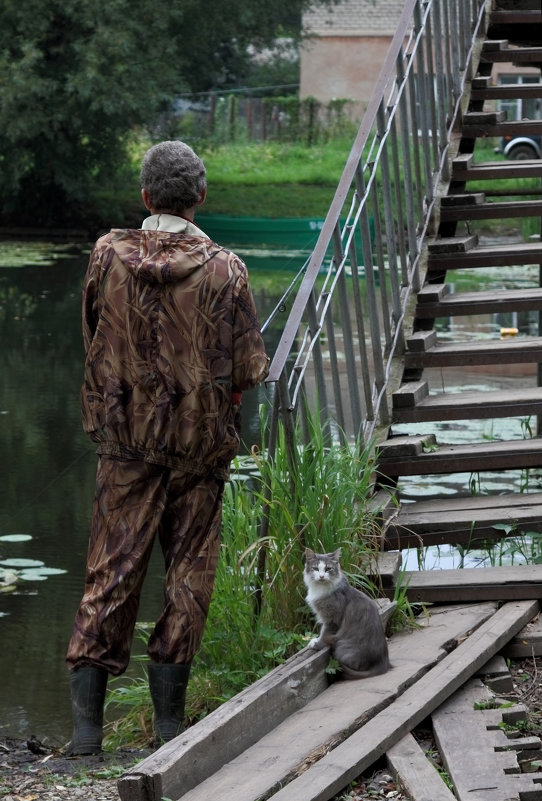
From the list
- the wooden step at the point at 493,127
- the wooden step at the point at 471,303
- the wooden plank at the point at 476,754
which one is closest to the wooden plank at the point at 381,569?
the wooden plank at the point at 476,754

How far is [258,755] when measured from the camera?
338cm

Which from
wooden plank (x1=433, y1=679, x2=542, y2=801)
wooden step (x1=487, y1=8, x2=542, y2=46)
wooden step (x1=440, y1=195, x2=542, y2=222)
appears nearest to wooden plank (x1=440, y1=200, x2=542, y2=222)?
wooden step (x1=440, y1=195, x2=542, y2=222)

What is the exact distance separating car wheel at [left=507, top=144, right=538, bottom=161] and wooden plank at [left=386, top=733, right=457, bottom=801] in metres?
25.9

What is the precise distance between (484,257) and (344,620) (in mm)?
3116

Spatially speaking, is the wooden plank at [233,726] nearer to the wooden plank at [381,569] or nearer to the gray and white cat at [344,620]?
the gray and white cat at [344,620]

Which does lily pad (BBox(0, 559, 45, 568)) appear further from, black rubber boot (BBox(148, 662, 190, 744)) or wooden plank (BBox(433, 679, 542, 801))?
wooden plank (BBox(433, 679, 542, 801))

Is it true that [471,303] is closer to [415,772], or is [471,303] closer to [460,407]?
[460,407]

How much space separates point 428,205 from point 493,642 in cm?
338

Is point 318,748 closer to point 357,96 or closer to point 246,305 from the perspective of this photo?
point 246,305

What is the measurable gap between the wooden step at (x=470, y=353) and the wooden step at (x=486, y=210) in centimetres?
110

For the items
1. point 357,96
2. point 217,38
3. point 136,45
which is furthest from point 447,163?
point 357,96

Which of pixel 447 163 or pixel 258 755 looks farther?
pixel 447 163

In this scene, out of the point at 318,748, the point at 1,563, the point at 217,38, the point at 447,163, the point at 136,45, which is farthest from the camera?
the point at 217,38

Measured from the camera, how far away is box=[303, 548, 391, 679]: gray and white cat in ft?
13.0
